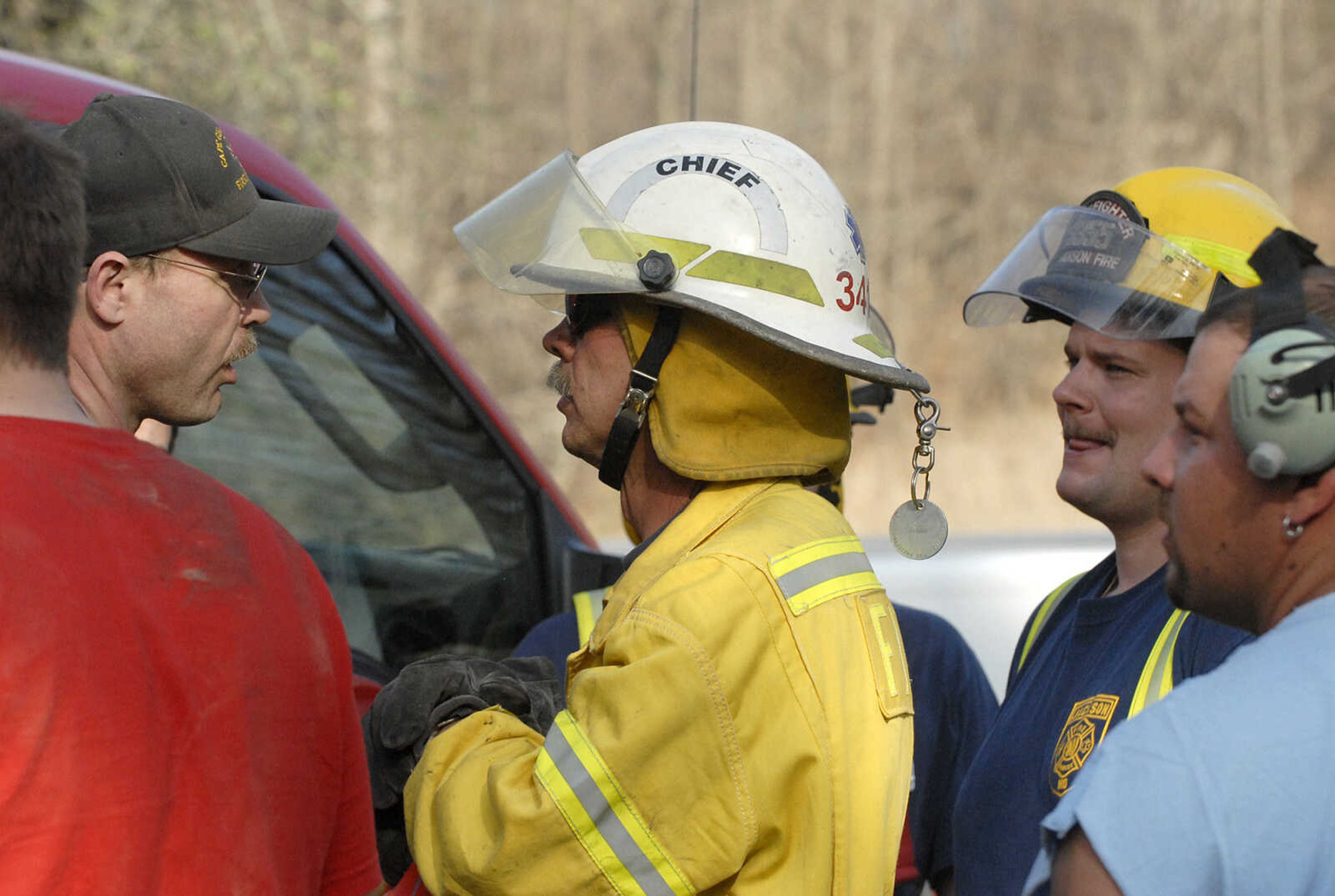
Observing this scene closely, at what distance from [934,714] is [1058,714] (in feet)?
2.34

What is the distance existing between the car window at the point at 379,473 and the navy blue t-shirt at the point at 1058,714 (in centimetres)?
124

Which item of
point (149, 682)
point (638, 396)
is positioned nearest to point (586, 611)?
point (638, 396)

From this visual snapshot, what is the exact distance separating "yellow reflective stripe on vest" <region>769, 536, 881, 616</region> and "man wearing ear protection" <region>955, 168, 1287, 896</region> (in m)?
0.49

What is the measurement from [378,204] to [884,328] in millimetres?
9741

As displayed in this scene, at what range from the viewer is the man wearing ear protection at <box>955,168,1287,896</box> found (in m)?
2.28

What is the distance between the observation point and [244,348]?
83.0 inches

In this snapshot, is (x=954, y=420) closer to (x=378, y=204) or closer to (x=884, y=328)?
(x=378, y=204)

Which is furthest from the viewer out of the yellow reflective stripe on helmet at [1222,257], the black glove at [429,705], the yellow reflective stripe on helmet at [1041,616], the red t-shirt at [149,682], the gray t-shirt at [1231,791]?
the yellow reflective stripe on helmet at [1041,616]

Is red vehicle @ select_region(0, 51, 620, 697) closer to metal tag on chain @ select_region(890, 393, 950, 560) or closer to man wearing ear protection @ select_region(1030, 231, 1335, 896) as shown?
metal tag on chain @ select_region(890, 393, 950, 560)

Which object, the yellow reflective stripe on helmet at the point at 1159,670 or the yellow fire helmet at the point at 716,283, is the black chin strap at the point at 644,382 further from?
the yellow reflective stripe on helmet at the point at 1159,670

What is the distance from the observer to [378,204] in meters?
11.9

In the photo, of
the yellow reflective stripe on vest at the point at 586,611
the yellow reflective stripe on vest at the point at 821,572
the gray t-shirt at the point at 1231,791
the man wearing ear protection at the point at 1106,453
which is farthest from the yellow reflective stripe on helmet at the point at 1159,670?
the yellow reflective stripe on vest at the point at 586,611

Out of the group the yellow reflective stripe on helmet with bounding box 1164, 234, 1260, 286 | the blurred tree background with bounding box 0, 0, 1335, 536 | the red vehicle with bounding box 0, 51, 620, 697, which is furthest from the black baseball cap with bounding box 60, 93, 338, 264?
the blurred tree background with bounding box 0, 0, 1335, 536

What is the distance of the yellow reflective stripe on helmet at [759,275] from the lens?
6.70 feet
